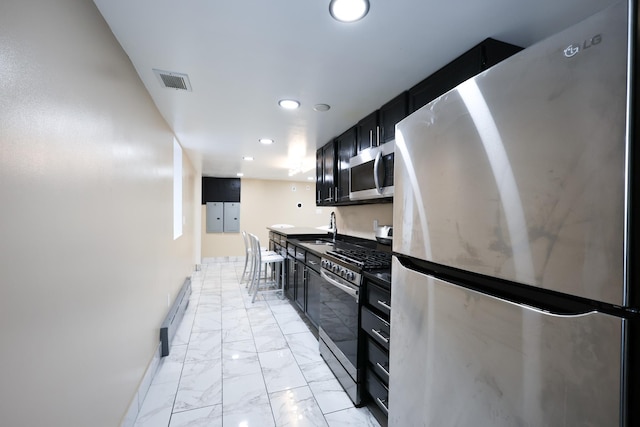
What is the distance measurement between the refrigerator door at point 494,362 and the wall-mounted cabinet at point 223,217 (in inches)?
245

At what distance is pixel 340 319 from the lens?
2.08m

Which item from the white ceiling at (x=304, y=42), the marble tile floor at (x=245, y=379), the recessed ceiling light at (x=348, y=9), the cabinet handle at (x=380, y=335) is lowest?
the marble tile floor at (x=245, y=379)

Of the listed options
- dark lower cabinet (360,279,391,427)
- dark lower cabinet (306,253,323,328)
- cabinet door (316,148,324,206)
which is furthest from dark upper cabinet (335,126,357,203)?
dark lower cabinet (360,279,391,427)

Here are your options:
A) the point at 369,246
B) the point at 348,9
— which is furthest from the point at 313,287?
the point at 348,9

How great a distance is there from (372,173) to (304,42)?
1.15 meters

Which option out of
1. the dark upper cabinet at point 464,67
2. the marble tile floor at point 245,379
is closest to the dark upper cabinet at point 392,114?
the dark upper cabinet at point 464,67

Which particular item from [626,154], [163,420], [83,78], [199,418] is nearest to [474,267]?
[626,154]

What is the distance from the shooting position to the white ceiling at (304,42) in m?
1.16

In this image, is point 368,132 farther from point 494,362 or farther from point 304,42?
point 494,362

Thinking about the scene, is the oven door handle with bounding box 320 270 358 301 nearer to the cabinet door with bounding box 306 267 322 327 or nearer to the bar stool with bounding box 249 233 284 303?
the cabinet door with bounding box 306 267 322 327

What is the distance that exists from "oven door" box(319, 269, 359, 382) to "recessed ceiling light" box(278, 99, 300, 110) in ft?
Answer: 4.64

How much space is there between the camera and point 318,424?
5.49 ft

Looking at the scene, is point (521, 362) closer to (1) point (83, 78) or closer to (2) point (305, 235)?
(1) point (83, 78)

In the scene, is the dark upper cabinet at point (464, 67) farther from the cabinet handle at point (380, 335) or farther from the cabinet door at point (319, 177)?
the cabinet door at point (319, 177)
